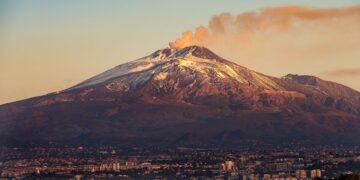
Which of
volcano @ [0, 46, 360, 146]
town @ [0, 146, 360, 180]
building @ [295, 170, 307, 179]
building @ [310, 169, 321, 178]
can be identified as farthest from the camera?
volcano @ [0, 46, 360, 146]

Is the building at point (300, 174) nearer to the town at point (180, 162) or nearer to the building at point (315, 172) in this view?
the town at point (180, 162)

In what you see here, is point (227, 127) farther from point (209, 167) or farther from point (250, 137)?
point (209, 167)

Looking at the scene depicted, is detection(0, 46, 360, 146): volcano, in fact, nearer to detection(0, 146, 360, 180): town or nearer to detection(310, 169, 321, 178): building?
detection(0, 146, 360, 180): town

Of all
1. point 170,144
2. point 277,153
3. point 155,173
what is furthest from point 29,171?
point 170,144

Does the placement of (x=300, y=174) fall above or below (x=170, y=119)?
below

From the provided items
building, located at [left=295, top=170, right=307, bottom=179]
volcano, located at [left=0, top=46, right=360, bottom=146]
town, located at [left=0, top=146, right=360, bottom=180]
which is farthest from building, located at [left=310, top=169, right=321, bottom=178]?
volcano, located at [left=0, top=46, right=360, bottom=146]

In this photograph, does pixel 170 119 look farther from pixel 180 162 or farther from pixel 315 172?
pixel 315 172

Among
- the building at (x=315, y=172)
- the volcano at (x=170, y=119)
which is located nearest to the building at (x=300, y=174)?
the building at (x=315, y=172)

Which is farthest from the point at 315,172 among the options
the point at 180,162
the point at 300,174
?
the point at 180,162

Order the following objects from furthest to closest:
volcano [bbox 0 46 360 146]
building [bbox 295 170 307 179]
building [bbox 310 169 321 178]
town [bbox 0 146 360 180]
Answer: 1. volcano [bbox 0 46 360 146]
2. town [bbox 0 146 360 180]
3. building [bbox 310 169 321 178]
4. building [bbox 295 170 307 179]
